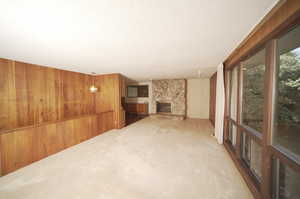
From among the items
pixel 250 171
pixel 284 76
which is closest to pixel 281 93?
pixel 284 76

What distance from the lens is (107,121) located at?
14.1 feet

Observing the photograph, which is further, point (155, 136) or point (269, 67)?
point (155, 136)

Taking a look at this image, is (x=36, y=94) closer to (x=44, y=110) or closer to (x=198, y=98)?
(x=44, y=110)

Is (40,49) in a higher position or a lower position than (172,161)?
higher

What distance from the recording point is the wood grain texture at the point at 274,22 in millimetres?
950

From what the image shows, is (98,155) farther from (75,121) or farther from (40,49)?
(40,49)

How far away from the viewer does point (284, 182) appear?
123cm

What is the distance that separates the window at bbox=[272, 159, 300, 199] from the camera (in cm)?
122

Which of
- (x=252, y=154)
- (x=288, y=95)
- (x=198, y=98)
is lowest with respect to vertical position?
(x=252, y=154)

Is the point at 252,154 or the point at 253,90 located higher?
the point at 253,90

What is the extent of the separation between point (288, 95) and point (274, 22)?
2.66 feet

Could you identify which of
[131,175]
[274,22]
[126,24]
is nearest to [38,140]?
[131,175]

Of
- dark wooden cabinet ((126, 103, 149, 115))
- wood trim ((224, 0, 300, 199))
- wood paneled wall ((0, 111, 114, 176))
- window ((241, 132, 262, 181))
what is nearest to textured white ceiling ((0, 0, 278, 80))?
wood trim ((224, 0, 300, 199))

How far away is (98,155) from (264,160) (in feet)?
9.56
